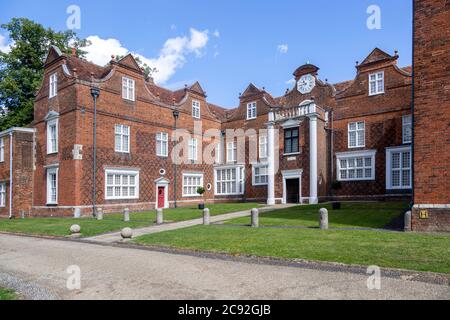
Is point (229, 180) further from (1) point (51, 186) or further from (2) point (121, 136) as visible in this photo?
(1) point (51, 186)

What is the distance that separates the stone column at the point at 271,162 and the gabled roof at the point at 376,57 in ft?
28.0

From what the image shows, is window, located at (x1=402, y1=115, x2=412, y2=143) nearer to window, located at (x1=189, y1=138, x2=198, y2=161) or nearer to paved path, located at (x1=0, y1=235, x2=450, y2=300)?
window, located at (x1=189, y1=138, x2=198, y2=161)

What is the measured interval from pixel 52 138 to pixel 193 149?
39.7ft

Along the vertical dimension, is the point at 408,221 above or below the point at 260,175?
below

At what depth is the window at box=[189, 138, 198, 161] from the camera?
32469 mm

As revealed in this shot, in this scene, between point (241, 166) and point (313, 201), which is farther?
point (241, 166)

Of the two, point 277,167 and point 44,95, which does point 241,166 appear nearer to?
point 277,167

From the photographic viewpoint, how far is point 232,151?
112 ft

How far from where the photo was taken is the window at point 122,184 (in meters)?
25.5

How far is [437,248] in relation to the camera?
937 cm

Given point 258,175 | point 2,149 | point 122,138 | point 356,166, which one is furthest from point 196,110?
point 2,149
